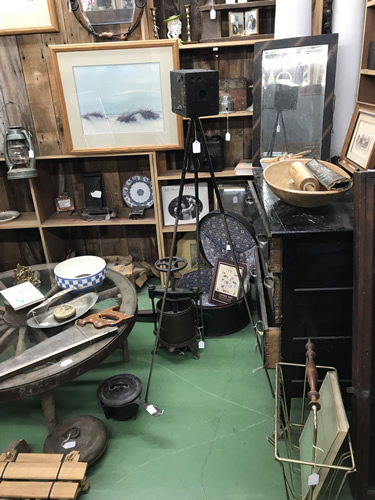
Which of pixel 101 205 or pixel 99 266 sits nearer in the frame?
pixel 99 266

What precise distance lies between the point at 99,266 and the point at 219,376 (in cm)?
96

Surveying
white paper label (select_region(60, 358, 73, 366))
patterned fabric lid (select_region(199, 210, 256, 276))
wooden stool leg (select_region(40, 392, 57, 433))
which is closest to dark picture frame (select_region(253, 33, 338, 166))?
patterned fabric lid (select_region(199, 210, 256, 276))

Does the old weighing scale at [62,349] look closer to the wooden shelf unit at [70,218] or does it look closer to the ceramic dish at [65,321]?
the ceramic dish at [65,321]

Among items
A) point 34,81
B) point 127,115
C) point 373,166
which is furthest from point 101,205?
point 373,166

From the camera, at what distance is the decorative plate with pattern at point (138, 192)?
3.28 meters

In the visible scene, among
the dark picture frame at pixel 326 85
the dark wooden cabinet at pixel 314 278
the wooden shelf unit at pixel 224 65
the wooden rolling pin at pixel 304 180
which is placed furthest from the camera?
the wooden shelf unit at pixel 224 65

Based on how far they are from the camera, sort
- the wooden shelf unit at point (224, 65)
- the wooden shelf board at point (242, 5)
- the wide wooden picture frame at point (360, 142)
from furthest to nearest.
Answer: the wooden shelf unit at point (224, 65) < the wooden shelf board at point (242, 5) < the wide wooden picture frame at point (360, 142)

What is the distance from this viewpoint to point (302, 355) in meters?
1.69

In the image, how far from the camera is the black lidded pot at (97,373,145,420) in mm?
2012

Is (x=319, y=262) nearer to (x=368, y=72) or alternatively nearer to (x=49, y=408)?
(x=368, y=72)

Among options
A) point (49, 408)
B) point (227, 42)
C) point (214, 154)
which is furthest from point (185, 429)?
point (227, 42)

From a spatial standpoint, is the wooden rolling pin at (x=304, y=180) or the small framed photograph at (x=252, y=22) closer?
the wooden rolling pin at (x=304, y=180)

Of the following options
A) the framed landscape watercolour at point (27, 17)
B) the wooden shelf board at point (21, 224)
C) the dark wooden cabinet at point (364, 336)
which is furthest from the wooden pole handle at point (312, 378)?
the framed landscape watercolour at point (27, 17)

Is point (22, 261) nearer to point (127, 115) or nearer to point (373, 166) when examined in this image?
point (127, 115)
